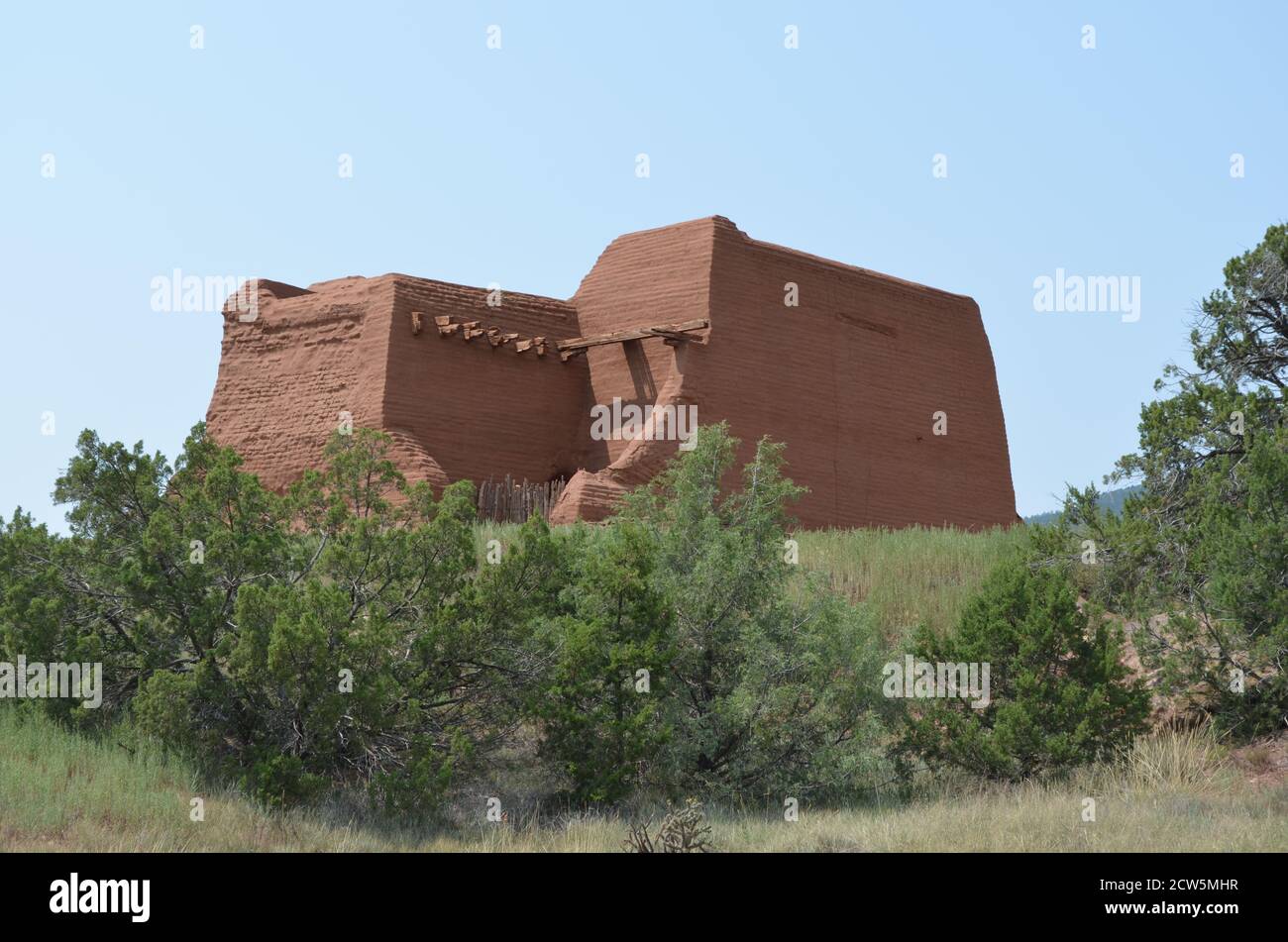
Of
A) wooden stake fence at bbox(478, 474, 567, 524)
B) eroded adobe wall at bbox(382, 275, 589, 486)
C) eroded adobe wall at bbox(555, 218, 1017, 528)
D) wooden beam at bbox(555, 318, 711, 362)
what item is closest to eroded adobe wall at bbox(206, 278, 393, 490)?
eroded adobe wall at bbox(382, 275, 589, 486)

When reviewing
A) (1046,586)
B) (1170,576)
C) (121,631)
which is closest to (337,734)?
(121,631)

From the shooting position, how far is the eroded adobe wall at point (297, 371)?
79.3 ft

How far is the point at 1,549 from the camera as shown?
14.0 meters

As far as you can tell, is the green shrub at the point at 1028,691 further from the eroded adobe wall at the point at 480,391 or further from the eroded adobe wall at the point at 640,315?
the eroded adobe wall at the point at 480,391

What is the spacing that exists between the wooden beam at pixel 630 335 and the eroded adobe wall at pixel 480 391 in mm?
260

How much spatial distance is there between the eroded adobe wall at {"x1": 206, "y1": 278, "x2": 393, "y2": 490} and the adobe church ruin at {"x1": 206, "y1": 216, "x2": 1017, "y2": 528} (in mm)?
33

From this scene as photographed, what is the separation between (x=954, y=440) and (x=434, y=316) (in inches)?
383

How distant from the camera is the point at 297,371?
25203 mm

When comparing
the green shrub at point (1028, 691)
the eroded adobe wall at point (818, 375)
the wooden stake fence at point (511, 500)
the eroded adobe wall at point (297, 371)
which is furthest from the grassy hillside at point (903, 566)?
the eroded adobe wall at point (297, 371)

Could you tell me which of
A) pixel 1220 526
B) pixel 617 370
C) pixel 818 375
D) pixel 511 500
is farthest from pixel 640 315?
pixel 1220 526

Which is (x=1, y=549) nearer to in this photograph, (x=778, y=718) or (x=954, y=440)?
(x=778, y=718)

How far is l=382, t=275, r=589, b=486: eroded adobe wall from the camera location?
78.0 feet

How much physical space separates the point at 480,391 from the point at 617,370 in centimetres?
235

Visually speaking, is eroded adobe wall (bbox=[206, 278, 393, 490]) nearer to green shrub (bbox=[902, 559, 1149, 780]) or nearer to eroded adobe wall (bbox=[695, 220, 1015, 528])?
eroded adobe wall (bbox=[695, 220, 1015, 528])
